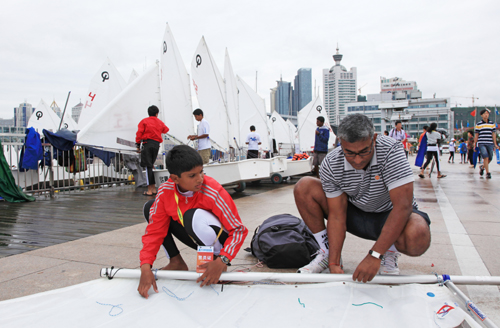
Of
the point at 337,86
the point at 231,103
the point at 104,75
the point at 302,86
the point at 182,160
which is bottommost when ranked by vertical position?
the point at 182,160

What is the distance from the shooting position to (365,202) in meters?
1.98

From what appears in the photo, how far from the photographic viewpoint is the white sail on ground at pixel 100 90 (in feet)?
38.4

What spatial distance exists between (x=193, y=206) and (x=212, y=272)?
0.40 meters

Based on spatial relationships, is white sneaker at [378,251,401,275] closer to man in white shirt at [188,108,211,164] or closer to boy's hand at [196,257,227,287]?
boy's hand at [196,257,227,287]

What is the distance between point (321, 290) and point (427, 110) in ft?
399

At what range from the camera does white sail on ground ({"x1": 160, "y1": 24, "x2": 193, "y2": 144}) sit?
26.2 ft

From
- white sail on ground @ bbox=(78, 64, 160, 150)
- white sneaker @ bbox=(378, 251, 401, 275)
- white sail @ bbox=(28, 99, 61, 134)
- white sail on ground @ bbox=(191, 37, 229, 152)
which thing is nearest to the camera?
white sneaker @ bbox=(378, 251, 401, 275)

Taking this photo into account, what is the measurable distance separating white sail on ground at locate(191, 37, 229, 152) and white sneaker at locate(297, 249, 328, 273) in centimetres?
678

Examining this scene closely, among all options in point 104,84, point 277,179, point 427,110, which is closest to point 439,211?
point 277,179

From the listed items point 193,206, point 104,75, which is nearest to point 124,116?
point 104,75

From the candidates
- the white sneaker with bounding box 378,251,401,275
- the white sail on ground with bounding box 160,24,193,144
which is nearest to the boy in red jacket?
the white sneaker with bounding box 378,251,401,275

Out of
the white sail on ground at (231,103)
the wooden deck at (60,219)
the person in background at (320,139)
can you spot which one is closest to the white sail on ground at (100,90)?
the white sail on ground at (231,103)

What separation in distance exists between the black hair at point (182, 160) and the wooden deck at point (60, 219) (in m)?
1.94

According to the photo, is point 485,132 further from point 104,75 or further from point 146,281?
point 104,75
